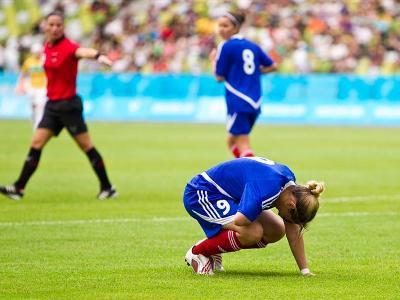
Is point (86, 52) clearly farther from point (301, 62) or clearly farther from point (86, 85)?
point (301, 62)

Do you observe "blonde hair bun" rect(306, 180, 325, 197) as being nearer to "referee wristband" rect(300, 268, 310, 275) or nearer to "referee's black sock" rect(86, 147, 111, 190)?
"referee wristband" rect(300, 268, 310, 275)

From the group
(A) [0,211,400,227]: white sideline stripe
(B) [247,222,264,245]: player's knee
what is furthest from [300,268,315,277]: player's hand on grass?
(A) [0,211,400,227]: white sideline stripe

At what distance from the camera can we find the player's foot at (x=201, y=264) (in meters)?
9.50

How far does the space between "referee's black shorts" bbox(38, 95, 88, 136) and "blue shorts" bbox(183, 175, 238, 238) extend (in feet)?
19.2

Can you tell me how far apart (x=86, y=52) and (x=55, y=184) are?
3.42m

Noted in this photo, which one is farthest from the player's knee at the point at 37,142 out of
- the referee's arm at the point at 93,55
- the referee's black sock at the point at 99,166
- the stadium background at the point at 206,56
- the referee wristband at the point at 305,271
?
the stadium background at the point at 206,56

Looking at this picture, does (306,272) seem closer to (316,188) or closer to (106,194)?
(316,188)

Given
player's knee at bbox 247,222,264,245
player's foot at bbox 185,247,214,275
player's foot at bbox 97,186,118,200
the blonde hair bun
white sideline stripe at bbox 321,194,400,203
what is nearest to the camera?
the blonde hair bun

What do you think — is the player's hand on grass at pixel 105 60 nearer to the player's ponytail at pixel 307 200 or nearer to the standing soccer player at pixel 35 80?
the player's ponytail at pixel 307 200

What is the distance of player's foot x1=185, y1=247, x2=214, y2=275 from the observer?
950cm

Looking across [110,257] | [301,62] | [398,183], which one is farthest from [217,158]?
[301,62]

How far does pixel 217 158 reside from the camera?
22125 mm

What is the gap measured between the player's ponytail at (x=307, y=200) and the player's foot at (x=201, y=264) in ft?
3.23

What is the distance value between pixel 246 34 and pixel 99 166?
24988 millimetres
